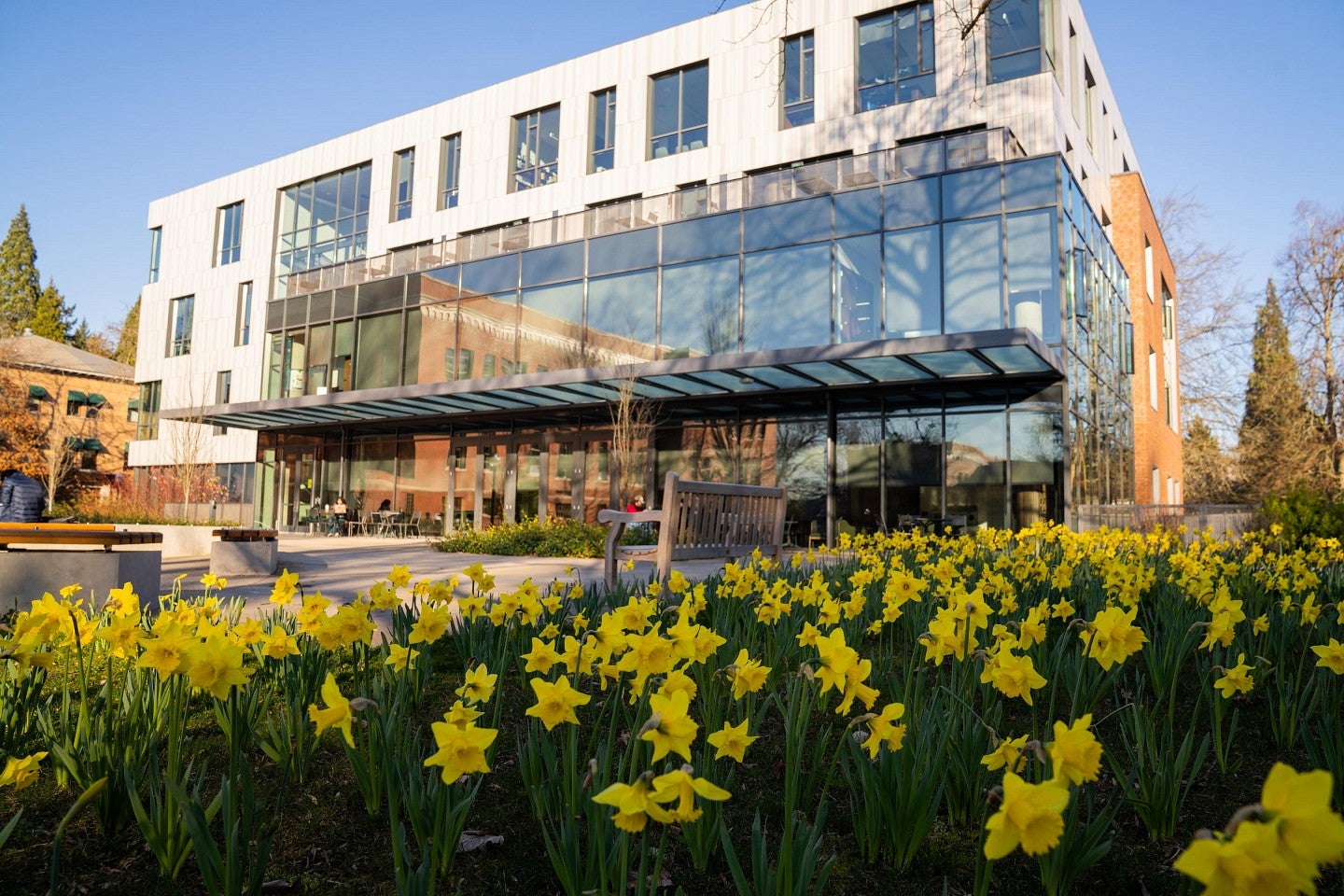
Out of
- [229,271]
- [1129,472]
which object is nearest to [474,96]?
[229,271]

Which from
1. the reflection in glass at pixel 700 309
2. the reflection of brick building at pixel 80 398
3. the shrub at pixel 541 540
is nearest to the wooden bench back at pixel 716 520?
the shrub at pixel 541 540

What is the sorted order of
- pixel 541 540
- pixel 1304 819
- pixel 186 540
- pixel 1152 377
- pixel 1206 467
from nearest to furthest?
pixel 1304 819, pixel 186 540, pixel 541 540, pixel 1152 377, pixel 1206 467

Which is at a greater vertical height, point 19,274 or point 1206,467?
Answer: point 19,274

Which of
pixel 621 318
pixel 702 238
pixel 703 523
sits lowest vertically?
pixel 703 523

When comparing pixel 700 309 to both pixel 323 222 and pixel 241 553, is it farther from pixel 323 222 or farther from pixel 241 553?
pixel 323 222

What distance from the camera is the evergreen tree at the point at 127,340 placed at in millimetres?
52344

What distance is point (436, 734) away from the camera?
4.95 ft

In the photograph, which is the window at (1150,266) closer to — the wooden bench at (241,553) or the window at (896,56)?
the window at (896,56)

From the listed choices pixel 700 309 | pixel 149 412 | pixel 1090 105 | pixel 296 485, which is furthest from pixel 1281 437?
pixel 149 412

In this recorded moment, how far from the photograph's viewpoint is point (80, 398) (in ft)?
134

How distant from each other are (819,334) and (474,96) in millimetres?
15099

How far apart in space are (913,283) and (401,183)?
1829 cm

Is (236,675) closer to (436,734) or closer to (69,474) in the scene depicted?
(436,734)

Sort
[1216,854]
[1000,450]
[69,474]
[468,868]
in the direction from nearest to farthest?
[1216,854]
[468,868]
[1000,450]
[69,474]
